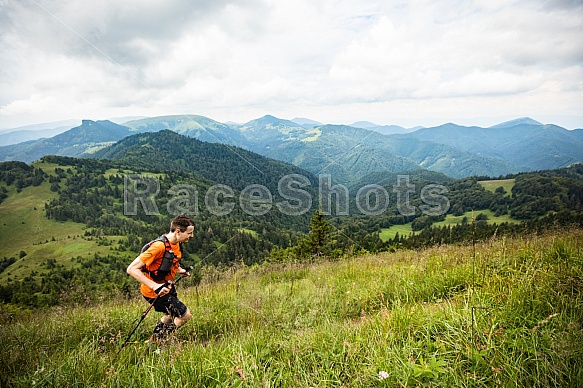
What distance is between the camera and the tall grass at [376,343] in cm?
225

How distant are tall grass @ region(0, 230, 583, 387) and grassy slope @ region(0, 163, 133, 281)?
11718 cm

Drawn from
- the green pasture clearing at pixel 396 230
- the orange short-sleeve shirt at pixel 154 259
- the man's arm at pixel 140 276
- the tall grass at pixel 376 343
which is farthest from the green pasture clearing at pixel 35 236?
the tall grass at pixel 376 343

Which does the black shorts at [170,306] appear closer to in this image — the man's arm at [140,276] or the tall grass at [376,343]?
the man's arm at [140,276]

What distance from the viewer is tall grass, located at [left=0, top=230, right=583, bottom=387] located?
2.25 m

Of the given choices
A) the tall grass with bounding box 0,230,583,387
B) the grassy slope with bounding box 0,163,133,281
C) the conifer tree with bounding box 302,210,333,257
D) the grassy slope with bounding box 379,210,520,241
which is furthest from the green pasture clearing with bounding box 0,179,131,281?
the tall grass with bounding box 0,230,583,387

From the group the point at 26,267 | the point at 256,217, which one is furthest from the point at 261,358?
the point at 256,217

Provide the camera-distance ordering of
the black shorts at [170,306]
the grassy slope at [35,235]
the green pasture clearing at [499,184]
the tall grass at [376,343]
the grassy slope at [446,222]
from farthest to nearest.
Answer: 1. the green pasture clearing at [499,184]
2. the grassy slope at [446,222]
3. the grassy slope at [35,235]
4. the black shorts at [170,306]
5. the tall grass at [376,343]

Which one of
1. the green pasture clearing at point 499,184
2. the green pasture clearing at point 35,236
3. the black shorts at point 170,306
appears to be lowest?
the green pasture clearing at point 35,236

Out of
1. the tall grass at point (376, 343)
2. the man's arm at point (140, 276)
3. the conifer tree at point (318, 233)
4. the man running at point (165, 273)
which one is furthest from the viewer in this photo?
the conifer tree at point (318, 233)

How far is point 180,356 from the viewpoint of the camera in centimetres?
305

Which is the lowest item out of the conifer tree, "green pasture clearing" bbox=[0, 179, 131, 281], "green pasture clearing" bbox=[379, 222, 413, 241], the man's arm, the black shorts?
"green pasture clearing" bbox=[379, 222, 413, 241]

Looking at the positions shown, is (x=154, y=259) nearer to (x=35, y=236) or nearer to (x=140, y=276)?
(x=140, y=276)

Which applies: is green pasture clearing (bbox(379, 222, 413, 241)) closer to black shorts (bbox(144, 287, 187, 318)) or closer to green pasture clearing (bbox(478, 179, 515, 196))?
green pasture clearing (bbox(478, 179, 515, 196))

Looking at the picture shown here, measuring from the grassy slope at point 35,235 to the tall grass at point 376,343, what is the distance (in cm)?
11718
